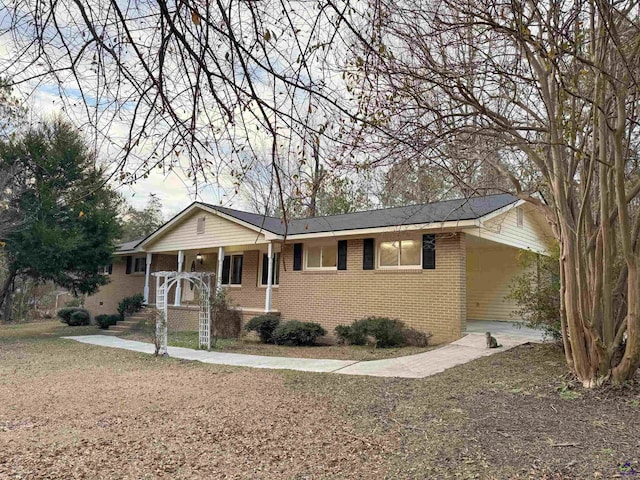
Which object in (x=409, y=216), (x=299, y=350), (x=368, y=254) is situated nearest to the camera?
(x=409, y=216)

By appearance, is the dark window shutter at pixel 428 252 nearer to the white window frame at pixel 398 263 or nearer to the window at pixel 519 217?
the white window frame at pixel 398 263

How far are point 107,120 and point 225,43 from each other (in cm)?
103

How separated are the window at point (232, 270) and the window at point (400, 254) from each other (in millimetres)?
6788

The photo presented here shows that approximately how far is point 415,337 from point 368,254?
281 cm

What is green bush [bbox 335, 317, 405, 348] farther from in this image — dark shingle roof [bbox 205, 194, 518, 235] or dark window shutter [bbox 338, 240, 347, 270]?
dark shingle roof [bbox 205, 194, 518, 235]

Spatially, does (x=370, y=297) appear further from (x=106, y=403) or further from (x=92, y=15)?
(x=92, y=15)

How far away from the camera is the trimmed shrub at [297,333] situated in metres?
12.0

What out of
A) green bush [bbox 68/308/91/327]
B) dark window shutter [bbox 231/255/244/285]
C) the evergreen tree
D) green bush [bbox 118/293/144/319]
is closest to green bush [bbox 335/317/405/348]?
dark window shutter [bbox 231/255/244/285]

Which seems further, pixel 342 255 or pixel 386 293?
pixel 342 255

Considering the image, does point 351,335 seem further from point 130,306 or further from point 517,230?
point 130,306

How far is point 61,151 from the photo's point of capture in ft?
42.1

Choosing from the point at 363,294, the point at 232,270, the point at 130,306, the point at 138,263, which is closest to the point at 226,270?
the point at 232,270

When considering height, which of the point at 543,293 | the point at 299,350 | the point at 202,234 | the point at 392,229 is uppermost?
the point at 202,234

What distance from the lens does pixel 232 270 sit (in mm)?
17312
